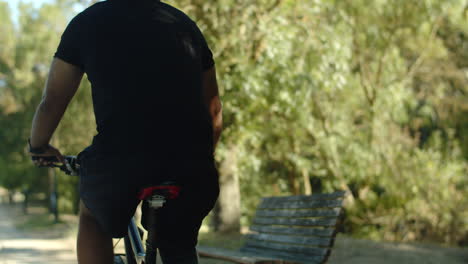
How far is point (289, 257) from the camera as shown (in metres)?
6.18

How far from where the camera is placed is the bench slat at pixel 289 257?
5.78 metres

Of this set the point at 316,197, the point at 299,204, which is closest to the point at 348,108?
the point at 299,204

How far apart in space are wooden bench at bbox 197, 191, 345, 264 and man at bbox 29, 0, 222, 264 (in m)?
3.00

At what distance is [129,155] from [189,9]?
26.9 ft

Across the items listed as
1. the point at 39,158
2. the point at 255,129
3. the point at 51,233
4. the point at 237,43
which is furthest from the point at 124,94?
the point at 51,233

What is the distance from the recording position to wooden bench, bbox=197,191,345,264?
587cm

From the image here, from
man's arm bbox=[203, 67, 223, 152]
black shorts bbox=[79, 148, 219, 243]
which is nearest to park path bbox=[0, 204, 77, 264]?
man's arm bbox=[203, 67, 223, 152]

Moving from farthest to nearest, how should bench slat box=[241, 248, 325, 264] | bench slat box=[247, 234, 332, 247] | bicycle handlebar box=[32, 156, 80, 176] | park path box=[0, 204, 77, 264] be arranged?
park path box=[0, 204, 77, 264]
bench slat box=[247, 234, 332, 247]
bench slat box=[241, 248, 325, 264]
bicycle handlebar box=[32, 156, 80, 176]

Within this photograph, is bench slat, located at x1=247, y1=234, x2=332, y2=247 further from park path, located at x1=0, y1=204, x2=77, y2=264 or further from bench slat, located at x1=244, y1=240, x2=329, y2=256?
park path, located at x1=0, y1=204, x2=77, y2=264

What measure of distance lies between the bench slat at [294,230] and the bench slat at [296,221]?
0.05m

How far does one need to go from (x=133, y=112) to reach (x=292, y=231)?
418 cm

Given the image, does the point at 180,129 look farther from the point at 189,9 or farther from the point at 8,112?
the point at 8,112

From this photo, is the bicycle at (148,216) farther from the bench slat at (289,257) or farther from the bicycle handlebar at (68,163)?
the bench slat at (289,257)

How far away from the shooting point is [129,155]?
97.6 inches
